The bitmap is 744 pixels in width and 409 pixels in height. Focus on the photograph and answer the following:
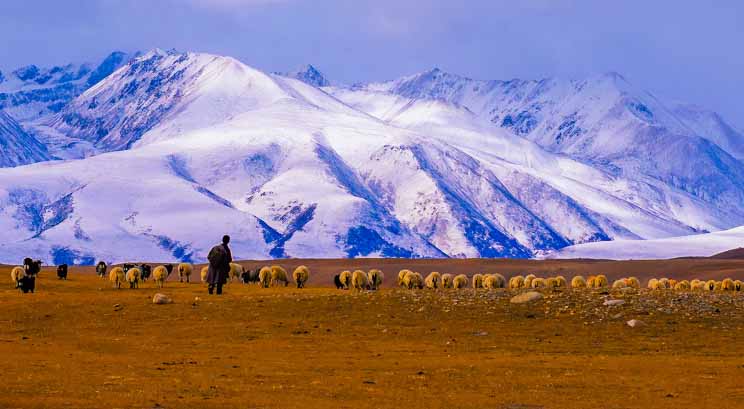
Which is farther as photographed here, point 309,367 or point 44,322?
point 44,322

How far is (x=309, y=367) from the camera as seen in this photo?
3725 centimetres

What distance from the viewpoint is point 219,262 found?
188ft

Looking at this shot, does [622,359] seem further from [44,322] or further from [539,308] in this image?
[44,322]

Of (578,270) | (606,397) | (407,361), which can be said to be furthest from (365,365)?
(578,270)

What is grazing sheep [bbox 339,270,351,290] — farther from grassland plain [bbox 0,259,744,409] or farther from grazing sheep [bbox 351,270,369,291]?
grassland plain [bbox 0,259,744,409]

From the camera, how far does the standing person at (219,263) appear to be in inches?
2192

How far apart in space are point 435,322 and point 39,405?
76.1 ft

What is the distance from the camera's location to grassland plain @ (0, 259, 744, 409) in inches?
1234

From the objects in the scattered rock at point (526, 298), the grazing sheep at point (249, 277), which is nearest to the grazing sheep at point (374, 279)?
the grazing sheep at point (249, 277)

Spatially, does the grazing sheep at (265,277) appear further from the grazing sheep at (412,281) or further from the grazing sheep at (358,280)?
the grazing sheep at (412,281)

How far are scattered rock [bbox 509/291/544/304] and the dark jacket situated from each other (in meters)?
12.1

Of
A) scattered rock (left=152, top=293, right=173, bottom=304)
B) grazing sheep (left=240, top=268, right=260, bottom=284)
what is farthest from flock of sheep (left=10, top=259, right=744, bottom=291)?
scattered rock (left=152, top=293, right=173, bottom=304)

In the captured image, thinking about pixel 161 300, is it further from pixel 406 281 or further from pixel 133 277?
pixel 406 281

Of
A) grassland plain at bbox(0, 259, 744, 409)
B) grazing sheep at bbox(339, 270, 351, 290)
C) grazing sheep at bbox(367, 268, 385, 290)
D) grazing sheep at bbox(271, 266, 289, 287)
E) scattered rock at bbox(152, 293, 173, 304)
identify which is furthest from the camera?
grazing sheep at bbox(271, 266, 289, 287)
